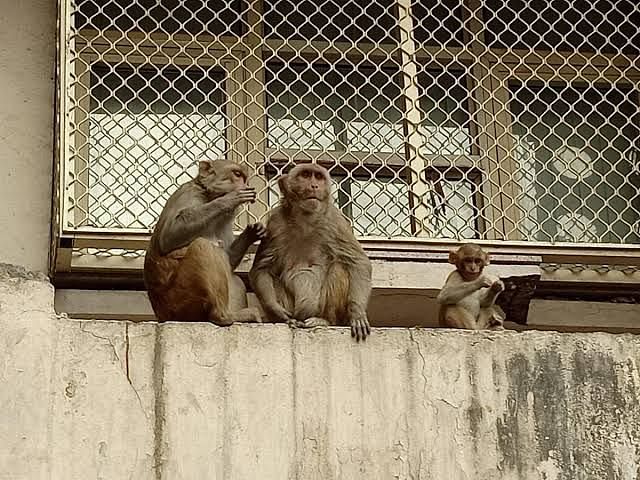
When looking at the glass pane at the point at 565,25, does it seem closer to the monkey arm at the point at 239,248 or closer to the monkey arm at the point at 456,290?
the monkey arm at the point at 456,290

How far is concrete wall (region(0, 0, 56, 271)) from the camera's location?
1027 cm

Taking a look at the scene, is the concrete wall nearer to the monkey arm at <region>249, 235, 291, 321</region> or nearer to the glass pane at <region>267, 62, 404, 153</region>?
the glass pane at <region>267, 62, 404, 153</region>

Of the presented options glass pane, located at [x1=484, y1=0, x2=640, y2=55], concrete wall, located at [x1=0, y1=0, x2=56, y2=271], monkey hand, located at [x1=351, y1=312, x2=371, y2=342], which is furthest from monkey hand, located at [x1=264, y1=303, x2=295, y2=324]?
glass pane, located at [x1=484, y1=0, x2=640, y2=55]

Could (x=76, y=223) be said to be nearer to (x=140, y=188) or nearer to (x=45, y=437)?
(x=140, y=188)

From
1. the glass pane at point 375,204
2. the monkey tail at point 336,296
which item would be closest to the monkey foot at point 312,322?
the monkey tail at point 336,296

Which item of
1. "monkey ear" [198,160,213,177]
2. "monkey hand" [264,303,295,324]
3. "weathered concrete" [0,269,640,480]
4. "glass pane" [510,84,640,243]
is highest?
"glass pane" [510,84,640,243]

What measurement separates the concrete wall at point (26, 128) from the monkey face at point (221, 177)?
61.5 inches

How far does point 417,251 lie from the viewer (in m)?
9.51

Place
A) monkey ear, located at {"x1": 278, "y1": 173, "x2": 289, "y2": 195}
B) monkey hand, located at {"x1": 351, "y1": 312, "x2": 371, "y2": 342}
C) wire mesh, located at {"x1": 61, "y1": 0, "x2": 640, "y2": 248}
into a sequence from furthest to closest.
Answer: wire mesh, located at {"x1": 61, "y1": 0, "x2": 640, "y2": 248} < monkey ear, located at {"x1": 278, "y1": 173, "x2": 289, "y2": 195} < monkey hand, located at {"x1": 351, "y1": 312, "x2": 371, "y2": 342}

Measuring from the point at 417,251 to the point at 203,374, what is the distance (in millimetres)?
1869

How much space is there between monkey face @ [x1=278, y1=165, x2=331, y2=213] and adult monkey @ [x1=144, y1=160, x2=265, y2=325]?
0.76 feet

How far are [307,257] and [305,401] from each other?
1.13 m

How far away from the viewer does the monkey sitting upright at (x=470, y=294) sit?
940 centimetres

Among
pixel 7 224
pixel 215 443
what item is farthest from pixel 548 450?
pixel 7 224
